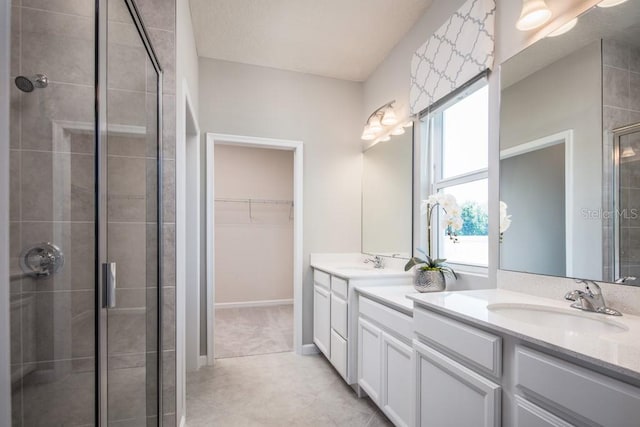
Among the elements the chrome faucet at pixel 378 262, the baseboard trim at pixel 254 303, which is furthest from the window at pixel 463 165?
the baseboard trim at pixel 254 303

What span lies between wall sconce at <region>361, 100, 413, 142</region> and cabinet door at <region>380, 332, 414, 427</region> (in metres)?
1.64

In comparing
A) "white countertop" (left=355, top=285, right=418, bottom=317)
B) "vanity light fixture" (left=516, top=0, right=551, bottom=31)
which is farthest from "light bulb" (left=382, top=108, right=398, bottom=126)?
"white countertop" (left=355, top=285, right=418, bottom=317)

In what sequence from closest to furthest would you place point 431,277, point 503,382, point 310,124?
point 503,382 → point 431,277 → point 310,124

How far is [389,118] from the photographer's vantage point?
2.73m

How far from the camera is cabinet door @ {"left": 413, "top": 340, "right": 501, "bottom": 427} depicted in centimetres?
107

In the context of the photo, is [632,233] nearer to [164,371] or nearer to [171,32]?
[164,371]

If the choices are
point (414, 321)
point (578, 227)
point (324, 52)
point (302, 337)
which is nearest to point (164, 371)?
point (414, 321)

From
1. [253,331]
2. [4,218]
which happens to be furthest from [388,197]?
[4,218]

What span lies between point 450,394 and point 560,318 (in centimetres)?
50

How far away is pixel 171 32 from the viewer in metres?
1.73

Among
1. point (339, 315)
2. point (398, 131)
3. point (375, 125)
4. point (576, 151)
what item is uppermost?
point (375, 125)

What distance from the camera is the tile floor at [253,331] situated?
317cm

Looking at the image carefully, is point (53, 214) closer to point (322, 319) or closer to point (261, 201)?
point (322, 319)

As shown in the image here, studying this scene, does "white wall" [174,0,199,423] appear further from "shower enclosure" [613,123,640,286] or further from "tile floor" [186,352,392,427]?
"shower enclosure" [613,123,640,286]
